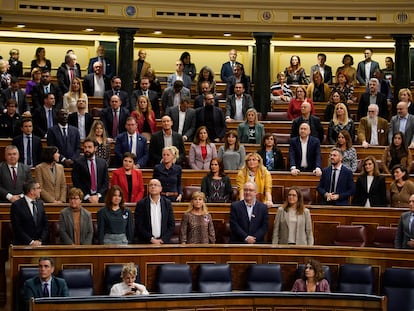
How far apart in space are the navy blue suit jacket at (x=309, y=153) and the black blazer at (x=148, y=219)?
Answer: 84.5 inches

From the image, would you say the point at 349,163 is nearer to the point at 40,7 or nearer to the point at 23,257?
the point at 23,257

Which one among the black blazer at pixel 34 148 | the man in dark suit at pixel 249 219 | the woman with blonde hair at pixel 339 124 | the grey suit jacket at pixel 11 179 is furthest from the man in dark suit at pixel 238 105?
the grey suit jacket at pixel 11 179

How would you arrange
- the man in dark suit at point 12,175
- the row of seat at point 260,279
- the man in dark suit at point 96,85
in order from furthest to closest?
the man in dark suit at point 96,85 → the man in dark suit at point 12,175 → the row of seat at point 260,279

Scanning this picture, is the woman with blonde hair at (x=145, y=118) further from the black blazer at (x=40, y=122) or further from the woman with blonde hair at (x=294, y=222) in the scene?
the woman with blonde hair at (x=294, y=222)

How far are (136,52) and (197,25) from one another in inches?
93.6

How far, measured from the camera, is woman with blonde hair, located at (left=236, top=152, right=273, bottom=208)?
10852 mm

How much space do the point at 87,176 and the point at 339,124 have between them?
10.6ft

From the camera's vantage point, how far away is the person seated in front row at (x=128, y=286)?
29.2 feet

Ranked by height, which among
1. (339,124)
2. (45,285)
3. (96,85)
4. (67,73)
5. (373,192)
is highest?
(67,73)

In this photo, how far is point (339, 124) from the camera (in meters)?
12.4

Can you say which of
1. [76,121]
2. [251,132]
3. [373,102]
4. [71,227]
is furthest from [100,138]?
[373,102]

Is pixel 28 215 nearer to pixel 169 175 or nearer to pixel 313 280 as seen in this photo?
pixel 169 175

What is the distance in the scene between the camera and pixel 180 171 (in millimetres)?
10992

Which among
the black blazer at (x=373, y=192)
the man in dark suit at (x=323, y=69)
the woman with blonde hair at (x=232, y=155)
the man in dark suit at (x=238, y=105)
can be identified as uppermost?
the man in dark suit at (x=323, y=69)
